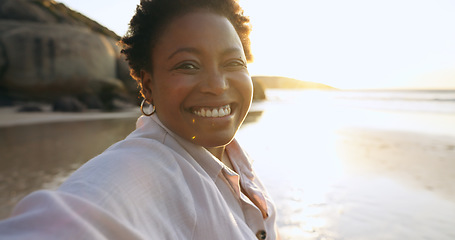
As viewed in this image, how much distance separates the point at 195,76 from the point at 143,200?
0.59 metres

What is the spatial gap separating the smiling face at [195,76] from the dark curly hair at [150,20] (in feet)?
0.13

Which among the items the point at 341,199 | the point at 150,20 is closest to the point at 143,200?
the point at 150,20

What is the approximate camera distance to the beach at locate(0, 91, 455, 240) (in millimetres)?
3387

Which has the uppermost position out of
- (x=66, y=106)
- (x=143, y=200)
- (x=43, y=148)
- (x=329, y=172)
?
(x=143, y=200)

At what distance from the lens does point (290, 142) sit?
7348 millimetres

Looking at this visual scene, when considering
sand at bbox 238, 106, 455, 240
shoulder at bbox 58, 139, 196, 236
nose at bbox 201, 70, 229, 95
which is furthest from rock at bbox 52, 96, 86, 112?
shoulder at bbox 58, 139, 196, 236

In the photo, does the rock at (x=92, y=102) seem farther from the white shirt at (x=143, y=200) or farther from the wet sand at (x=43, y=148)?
the white shirt at (x=143, y=200)

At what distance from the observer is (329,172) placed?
516cm

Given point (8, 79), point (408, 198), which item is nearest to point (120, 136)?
point (408, 198)

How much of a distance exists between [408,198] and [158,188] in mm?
4408

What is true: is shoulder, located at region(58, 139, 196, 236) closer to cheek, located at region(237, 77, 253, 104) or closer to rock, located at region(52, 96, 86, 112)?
cheek, located at region(237, 77, 253, 104)

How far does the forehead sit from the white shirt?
1.12 feet

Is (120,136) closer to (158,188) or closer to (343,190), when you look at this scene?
(343,190)

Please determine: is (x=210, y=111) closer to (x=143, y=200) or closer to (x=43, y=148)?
(x=143, y=200)
